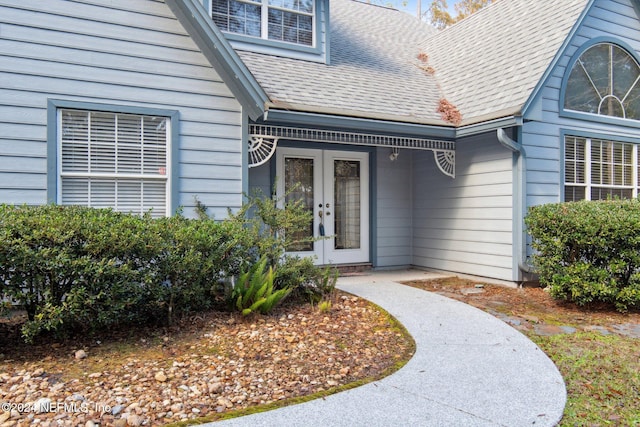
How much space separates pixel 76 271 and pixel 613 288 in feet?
19.7

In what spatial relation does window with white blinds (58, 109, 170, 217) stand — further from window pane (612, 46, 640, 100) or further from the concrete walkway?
window pane (612, 46, 640, 100)

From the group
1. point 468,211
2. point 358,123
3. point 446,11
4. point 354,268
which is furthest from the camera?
point 446,11

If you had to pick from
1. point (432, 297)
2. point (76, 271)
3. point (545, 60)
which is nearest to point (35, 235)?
point (76, 271)

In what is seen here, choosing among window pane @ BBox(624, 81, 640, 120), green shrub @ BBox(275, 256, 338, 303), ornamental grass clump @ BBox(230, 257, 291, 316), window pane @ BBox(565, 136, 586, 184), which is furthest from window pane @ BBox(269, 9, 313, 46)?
window pane @ BBox(624, 81, 640, 120)

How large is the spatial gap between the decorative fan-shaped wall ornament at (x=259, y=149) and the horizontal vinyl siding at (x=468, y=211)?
11.6 ft

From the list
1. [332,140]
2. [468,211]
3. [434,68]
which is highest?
[434,68]

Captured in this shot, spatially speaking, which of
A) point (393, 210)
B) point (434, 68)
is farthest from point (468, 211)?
point (434, 68)

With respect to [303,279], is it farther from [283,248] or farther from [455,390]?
[455,390]

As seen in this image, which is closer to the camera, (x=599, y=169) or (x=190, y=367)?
(x=190, y=367)

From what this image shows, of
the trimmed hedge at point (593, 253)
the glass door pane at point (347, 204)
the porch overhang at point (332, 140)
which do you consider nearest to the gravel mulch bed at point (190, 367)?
the porch overhang at point (332, 140)

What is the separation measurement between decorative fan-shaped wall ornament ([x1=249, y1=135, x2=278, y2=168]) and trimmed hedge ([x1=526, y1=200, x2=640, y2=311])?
3906mm

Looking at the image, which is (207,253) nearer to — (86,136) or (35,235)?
(35,235)

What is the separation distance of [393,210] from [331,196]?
55.5 inches

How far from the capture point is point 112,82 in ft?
17.9
